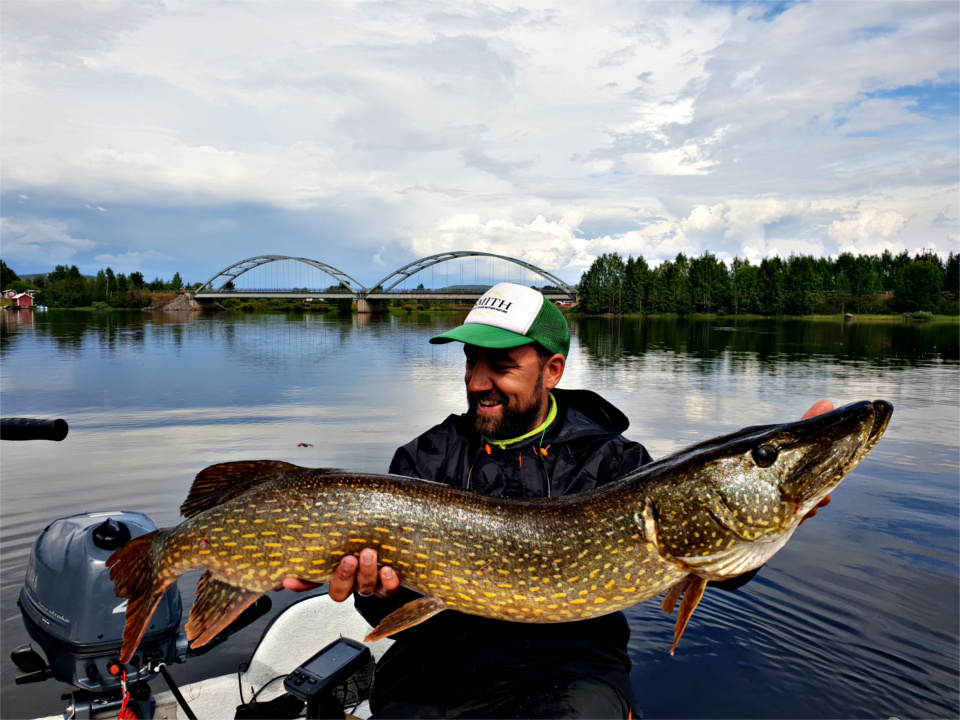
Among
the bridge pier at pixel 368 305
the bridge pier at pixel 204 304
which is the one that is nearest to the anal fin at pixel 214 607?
the bridge pier at pixel 368 305

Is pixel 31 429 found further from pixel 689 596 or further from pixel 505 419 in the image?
pixel 689 596

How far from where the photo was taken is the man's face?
3025mm

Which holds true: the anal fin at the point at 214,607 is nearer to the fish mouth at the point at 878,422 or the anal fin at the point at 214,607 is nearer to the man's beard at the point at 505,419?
the man's beard at the point at 505,419

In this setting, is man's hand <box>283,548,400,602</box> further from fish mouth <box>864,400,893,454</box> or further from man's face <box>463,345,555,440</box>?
fish mouth <box>864,400,893,454</box>

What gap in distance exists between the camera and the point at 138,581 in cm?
258

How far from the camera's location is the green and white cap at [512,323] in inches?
117

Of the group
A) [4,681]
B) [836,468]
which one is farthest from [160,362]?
[836,468]

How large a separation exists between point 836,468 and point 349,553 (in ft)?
5.94

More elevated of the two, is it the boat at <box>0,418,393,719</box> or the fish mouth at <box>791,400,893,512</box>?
the fish mouth at <box>791,400,893,512</box>

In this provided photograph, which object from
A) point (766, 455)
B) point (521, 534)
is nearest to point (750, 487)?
point (766, 455)

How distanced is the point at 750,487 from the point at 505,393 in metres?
1.21

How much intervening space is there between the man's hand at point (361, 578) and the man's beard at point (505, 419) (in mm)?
856

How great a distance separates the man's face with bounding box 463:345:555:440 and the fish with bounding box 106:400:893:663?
576 mm

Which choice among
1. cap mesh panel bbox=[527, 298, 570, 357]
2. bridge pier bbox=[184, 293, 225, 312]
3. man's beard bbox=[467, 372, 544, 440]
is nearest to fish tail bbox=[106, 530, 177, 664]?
man's beard bbox=[467, 372, 544, 440]
